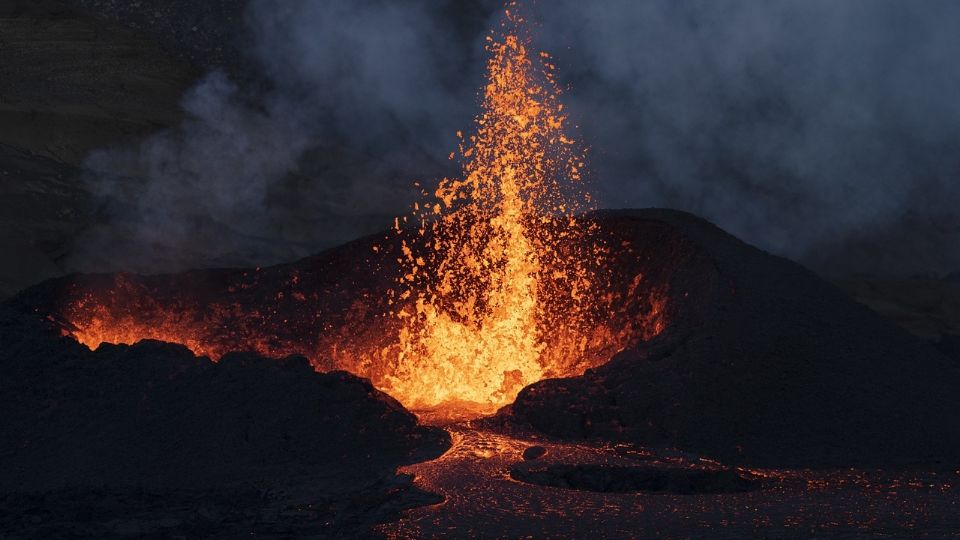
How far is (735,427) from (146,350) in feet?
16.1

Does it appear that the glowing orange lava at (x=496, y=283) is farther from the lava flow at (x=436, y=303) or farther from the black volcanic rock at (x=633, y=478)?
the black volcanic rock at (x=633, y=478)

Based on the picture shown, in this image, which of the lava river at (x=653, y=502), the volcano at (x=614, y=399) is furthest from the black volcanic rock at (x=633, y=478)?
the volcano at (x=614, y=399)

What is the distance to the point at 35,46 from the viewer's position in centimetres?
2866

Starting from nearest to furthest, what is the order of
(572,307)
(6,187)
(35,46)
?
Result: 1. (572,307)
2. (6,187)
3. (35,46)

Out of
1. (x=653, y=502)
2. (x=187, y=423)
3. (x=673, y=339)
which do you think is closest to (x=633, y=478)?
(x=653, y=502)

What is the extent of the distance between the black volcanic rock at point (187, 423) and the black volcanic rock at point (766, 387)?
1327 millimetres

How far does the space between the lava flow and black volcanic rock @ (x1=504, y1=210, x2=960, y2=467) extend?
1323 millimetres

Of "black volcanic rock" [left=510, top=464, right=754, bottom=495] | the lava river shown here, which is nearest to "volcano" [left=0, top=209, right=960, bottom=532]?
the lava river

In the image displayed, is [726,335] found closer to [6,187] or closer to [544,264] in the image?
[544,264]

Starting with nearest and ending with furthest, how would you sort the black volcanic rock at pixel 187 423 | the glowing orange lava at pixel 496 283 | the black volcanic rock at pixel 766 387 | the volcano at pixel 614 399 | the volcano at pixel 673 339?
the black volcanic rock at pixel 187 423
the volcano at pixel 614 399
the black volcanic rock at pixel 766 387
the volcano at pixel 673 339
the glowing orange lava at pixel 496 283

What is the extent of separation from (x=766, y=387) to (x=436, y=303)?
4.30 m

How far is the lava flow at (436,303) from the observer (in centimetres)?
1135

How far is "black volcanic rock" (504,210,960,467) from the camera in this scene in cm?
847

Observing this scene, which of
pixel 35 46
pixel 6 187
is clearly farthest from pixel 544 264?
pixel 35 46
